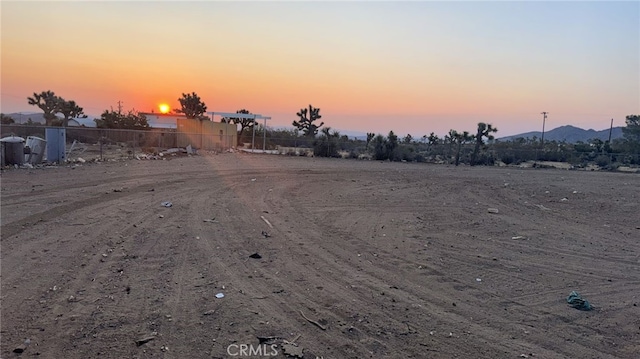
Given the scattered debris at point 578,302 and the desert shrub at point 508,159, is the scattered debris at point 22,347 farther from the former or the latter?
the desert shrub at point 508,159

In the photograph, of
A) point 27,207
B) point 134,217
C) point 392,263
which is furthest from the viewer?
point 27,207

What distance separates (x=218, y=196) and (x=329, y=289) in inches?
314

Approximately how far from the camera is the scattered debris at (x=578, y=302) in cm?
559

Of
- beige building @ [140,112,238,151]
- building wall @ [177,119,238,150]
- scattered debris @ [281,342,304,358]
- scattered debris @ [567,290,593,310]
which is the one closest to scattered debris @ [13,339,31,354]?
scattered debris @ [281,342,304,358]

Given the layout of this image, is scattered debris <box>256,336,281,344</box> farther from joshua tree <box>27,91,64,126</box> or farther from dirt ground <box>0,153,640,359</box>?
joshua tree <box>27,91,64,126</box>

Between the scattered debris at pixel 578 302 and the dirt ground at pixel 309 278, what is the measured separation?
4.6 inches

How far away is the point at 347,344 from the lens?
4.42 m

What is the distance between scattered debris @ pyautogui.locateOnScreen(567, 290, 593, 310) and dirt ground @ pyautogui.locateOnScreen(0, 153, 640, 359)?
116 mm

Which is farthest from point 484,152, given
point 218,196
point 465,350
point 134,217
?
point 465,350

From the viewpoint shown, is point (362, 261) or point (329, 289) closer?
point (329, 289)

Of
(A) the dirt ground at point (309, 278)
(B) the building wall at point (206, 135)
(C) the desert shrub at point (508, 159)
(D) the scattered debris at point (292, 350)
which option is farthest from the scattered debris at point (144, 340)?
(C) the desert shrub at point (508, 159)

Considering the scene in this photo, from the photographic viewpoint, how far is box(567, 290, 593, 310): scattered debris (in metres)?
5.59

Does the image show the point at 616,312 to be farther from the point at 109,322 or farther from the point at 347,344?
the point at 109,322

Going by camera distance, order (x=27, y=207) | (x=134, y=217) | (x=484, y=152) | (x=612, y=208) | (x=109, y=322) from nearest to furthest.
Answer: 1. (x=109, y=322)
2. (x=134, y=217)
3. (x=27, y=207)
4. (x=612, y=208)
5. (x=484, y=152)
